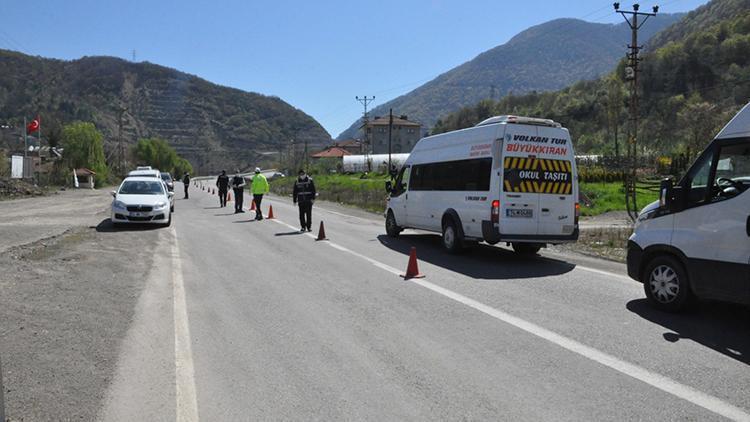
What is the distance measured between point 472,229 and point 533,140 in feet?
6.91

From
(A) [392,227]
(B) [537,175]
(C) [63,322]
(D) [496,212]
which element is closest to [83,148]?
(A) [392,227]

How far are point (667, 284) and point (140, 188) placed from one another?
52.8 ft

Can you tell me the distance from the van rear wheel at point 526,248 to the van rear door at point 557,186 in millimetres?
1239

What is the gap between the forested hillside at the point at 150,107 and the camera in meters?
151

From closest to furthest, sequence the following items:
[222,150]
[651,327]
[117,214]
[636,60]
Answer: [651,327]
[117,214]
[636,60]
[222,150]

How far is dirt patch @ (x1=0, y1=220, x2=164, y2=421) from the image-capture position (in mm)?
4094

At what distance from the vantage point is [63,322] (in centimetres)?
600

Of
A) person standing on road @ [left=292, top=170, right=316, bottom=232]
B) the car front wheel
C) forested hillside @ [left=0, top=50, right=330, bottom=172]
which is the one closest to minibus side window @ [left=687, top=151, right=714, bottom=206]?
the car front wheel

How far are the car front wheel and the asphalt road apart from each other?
240mm

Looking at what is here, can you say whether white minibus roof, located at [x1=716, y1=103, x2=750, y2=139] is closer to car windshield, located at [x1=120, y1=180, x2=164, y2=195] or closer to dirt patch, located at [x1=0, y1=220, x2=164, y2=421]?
dirt patch, located at [x1=0, y1=220, x2=164, y2=421]

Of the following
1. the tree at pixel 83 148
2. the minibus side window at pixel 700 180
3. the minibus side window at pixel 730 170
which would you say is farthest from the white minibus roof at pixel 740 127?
the tree at pixel 83 148

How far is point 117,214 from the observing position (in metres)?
16.2

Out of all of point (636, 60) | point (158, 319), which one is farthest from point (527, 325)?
point (636, 60)

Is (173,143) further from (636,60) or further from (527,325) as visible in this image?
(527,325)
